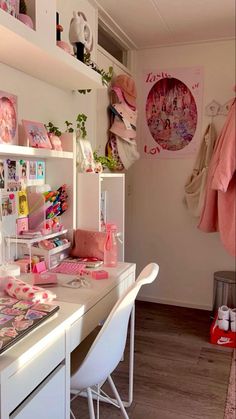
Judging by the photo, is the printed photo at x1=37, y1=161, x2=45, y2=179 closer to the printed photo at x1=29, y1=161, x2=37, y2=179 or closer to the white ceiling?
the printed photo at x1=29, y1=161, x2=37, y2=179

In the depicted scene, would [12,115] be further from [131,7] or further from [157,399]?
[157,399]

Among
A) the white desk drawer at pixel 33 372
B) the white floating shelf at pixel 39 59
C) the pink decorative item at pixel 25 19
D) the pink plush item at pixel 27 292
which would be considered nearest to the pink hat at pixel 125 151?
the white floating shelf at pixel 39 59

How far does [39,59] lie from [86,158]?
26.7 inches

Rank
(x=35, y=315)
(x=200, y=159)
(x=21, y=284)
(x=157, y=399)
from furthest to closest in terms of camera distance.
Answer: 1. (x=200, y=159)
2. (x=157, y=399)
3. (x=21, y=284)
4. (x=35, y=315)

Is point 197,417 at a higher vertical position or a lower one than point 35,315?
lower

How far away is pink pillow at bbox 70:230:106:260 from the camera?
6.65ft

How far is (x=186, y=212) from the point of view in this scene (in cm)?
334

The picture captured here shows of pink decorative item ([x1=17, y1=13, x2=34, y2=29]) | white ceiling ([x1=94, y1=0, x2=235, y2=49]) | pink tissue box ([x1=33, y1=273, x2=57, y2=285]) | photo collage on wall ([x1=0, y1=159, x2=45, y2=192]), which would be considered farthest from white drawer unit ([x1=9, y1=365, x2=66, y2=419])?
white ceiling ([x1=94, y1=0, x2=235, y2=49])

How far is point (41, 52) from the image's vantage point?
1537 mm

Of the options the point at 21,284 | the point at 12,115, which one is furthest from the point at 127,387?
the point at 12,115

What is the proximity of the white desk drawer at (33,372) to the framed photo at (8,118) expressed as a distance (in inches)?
34.8

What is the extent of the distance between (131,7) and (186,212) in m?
1.73

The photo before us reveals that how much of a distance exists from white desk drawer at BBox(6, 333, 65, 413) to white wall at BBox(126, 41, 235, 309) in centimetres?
229

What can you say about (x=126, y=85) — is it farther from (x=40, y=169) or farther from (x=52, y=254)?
(x=52, y=254)
